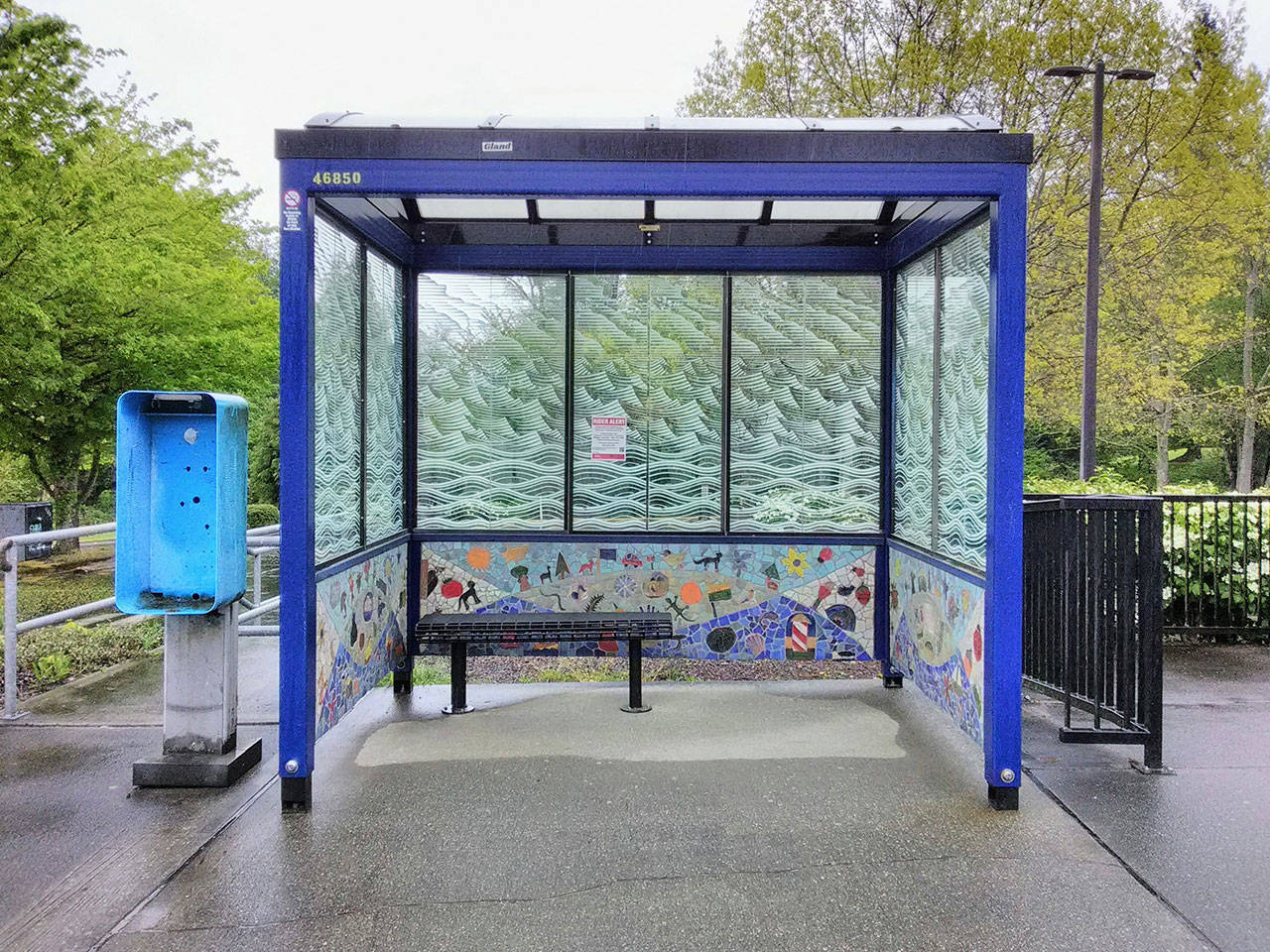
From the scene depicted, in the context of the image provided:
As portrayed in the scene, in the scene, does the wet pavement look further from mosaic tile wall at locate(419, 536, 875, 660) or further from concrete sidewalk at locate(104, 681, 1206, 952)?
mosaic tile wall at locate(419, 536, 875, 660)

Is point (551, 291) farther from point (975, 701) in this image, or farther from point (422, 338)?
point (975, 701)

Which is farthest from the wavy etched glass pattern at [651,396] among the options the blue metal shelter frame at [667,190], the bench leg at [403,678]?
the blue metal shelter frame at [667,190]

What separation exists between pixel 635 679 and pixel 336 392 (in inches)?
92.2

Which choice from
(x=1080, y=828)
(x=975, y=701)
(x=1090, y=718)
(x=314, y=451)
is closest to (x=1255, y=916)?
(x=1080, y=828)

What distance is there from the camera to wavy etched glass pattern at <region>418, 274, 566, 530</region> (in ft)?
18.1

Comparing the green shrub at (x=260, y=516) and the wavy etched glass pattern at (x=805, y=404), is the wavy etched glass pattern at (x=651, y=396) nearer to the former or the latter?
the wavy etched glass pattern at (x=805, y=404)

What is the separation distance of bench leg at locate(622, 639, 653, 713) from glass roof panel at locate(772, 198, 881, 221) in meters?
2.57

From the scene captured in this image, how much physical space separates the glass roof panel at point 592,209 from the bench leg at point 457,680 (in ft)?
8.31

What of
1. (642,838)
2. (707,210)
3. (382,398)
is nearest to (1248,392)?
(707,210)

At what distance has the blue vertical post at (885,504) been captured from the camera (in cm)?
552

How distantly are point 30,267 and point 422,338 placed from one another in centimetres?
694

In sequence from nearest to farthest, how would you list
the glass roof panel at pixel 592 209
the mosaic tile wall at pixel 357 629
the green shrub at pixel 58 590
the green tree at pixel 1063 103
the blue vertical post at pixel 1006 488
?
the blue vertical post at pixel 1006 488 → the mosaic tile wall at pixel 357 629 → the glass roof panel at pixel 592 209 → the green shrub at pixel 58 590 → the green tree at pixel 1063 103

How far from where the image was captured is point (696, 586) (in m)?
5.58

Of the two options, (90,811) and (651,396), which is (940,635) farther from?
(90,811)
